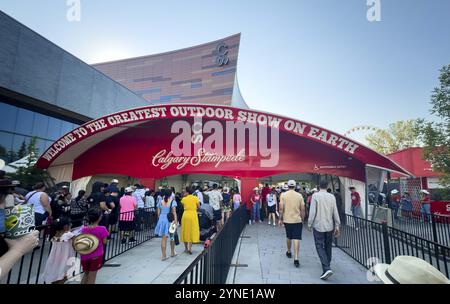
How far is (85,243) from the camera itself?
10.8 feet

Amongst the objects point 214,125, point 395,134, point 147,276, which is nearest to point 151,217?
point 147,276

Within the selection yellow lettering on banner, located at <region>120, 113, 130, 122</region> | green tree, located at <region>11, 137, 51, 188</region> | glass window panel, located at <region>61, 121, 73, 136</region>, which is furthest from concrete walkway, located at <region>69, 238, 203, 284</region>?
glass window panel, located at <region>61, 121, 73, 136</region>

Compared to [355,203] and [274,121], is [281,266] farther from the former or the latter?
[355,203]

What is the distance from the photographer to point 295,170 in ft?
38.0

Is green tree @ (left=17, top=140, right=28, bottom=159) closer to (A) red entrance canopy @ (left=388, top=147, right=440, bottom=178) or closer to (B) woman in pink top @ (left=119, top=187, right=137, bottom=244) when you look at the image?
(B) woman in pink top @ (left=119, top=187, right=137, bottom=244)

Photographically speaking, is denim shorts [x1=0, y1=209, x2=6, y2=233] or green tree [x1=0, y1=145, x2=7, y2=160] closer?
denim shorts [x1=0, y1=209, x2=6, y2=233]

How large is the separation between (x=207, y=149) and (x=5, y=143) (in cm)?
989

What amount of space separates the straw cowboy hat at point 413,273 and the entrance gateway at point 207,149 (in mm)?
8413

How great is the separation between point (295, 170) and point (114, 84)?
14.1 meters

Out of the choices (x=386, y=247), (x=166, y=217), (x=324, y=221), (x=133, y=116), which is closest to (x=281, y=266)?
(x=324, y=221)

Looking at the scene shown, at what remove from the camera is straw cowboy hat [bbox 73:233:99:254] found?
3.27 metres

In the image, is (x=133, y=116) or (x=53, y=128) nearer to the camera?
(x=133, y=116)

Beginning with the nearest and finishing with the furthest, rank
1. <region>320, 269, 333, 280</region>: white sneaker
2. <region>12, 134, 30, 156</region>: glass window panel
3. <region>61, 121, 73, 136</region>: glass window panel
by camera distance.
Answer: <region>320, 269, 333, 280</region>: white sneaker, <region>12, 134, 30, 156</region>: glass window panel, <region>61, 121, 73, 136</region>: glass window panel

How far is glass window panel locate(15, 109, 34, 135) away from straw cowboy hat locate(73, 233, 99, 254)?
11.9 metres
